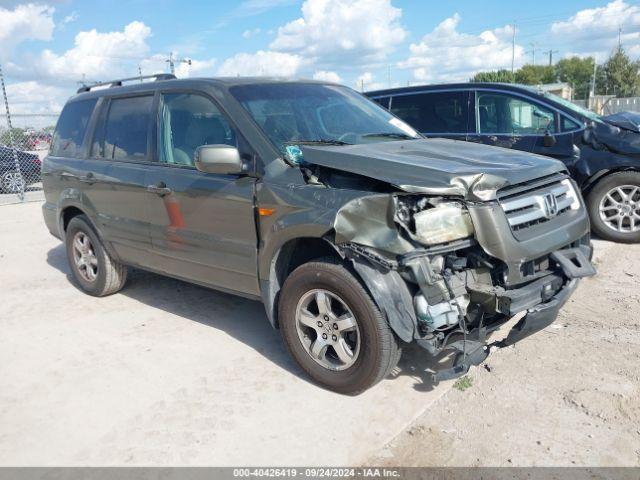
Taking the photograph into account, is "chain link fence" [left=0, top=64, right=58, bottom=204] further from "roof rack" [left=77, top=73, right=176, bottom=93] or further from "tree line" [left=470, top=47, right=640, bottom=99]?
"tree line" [left=470, top=47, right=640, bottom=99]

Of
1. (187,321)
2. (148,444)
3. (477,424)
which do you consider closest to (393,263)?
(477,424)

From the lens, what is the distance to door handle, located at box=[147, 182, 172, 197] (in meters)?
4.28

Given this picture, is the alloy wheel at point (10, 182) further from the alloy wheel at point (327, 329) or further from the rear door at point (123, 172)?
the alloy wheel at point (327, 329)

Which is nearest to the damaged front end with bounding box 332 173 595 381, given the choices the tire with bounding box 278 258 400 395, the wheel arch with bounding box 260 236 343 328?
the tire with bounding box 278 258 400 395

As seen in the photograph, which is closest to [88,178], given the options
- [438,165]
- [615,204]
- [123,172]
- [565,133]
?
[123,172]

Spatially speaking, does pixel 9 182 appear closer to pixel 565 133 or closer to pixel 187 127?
pixel 187 127

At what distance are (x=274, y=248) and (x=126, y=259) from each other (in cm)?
213

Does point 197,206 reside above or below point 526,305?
above

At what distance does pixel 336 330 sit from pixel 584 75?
99.5 m

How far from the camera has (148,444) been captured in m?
3.09

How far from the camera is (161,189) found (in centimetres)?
432

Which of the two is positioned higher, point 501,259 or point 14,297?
point 501,259

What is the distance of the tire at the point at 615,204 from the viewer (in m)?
6.39

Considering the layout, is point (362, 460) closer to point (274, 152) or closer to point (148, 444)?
point (148, 444)
